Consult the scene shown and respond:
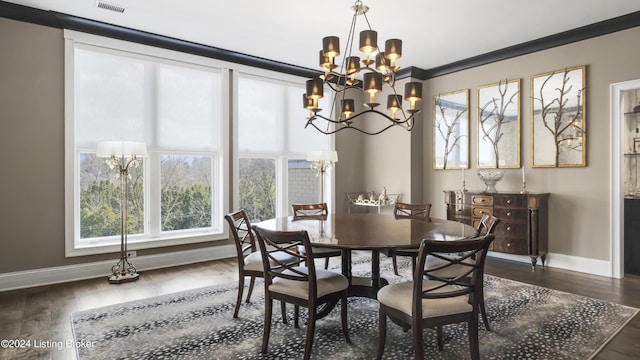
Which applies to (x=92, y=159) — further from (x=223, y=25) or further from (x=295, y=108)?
(x=295, y=108)

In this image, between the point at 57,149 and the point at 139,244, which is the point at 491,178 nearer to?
the point at 139,244

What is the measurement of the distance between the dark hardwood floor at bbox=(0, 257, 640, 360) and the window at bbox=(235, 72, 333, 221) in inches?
42.0

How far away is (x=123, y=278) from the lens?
387cm

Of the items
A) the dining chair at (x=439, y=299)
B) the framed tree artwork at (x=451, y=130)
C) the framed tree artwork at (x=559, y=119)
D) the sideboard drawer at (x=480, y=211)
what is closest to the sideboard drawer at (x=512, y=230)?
→ the sideboard drawer at (x=480, y=211)

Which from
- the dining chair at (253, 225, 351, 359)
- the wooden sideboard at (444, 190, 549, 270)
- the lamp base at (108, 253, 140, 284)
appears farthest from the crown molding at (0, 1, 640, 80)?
the dining chair at (253, 225, 351, 359)

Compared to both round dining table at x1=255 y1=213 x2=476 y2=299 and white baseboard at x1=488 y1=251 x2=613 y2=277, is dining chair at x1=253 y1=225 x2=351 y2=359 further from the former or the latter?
white baseboard at x1=488 y1=251 x2=613 y2=277

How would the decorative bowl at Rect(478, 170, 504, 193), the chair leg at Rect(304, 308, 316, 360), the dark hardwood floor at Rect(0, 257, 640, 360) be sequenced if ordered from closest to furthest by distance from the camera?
the chair leg at Rect(304, 308, 316, 360)
the dark hardwood floor at Rect(0, 257, 640, 360)
the decorative bowl at Rect(478, 170, 504, 193)

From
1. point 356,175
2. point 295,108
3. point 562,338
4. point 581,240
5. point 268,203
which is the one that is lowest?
point 562,338

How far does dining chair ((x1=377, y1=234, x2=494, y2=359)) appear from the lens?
1871 millimetres

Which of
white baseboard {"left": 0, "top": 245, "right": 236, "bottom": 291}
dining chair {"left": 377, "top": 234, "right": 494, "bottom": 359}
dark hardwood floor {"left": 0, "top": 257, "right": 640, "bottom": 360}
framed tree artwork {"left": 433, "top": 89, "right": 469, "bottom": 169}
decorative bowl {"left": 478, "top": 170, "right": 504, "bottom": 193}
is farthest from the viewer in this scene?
framed tree artwork {"left": 433, "top": 89, "right": 469, "bottom": 169}

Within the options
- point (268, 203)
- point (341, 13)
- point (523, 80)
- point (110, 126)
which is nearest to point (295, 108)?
point (268, 203)

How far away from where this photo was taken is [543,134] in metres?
4.53

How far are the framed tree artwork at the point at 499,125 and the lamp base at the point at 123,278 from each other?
4.59 meters

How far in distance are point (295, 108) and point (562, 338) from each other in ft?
14.3
